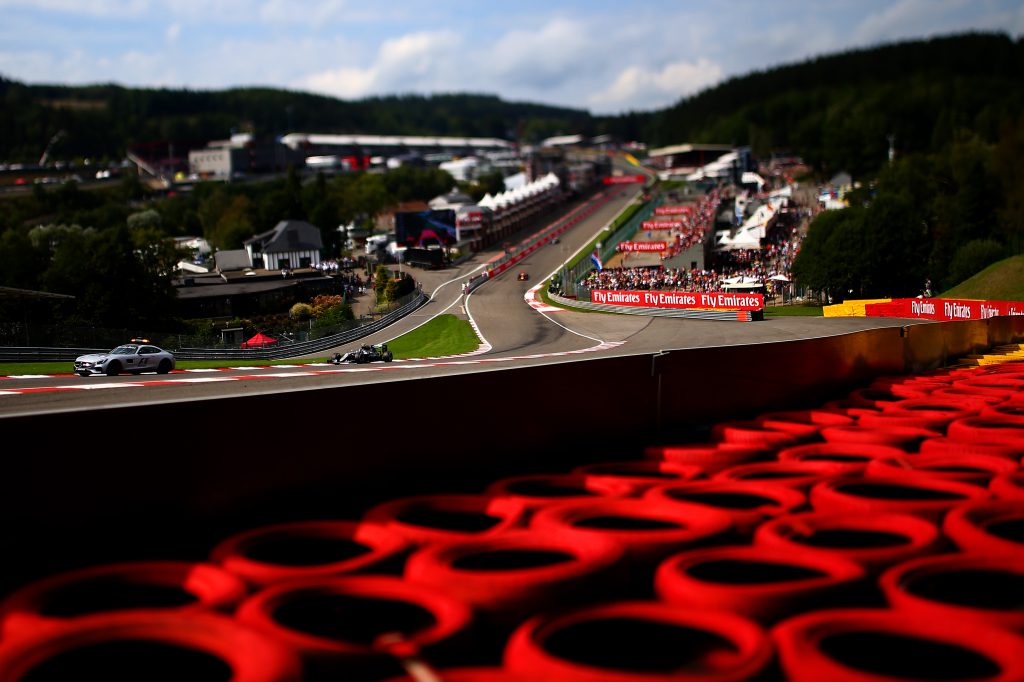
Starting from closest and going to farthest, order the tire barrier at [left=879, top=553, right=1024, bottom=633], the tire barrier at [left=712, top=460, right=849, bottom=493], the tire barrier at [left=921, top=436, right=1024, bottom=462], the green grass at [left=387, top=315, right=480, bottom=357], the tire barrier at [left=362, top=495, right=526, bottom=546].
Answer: the tire barrier at [left=879, top=553, right=1024, bottom=633]
the tire barrier at [left=362, top=495, right=526, bottom=546]
the tire barrier at [left=712, top=460, right=849, bottom=493]
the tire barrier at [left=921, top=436, right=1024, bottom=462]
the green grass at [left=387, top=315, right=480, bottom=357]

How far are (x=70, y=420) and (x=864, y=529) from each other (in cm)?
580

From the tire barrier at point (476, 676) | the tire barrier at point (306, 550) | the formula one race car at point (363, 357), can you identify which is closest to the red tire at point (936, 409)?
the tire barrier at point (306, 550)

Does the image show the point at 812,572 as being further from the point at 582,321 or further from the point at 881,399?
the point at 582,321

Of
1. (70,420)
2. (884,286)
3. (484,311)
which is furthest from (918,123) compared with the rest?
(70,420)

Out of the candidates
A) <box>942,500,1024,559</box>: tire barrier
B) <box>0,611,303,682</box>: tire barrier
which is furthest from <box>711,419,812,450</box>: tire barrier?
<box>0,611,303,682</box>: tire barrier

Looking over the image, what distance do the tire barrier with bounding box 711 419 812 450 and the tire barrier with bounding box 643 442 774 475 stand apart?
0.18m

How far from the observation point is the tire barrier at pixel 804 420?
1152 centimetres

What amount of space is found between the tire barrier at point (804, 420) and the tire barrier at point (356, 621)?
6.90 m

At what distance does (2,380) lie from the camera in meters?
23.0

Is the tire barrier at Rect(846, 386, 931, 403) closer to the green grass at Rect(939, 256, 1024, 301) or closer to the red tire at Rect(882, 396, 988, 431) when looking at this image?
the red tire at Rect(882, 396, 988, 431)

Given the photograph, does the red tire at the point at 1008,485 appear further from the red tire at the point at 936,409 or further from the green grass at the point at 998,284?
the green grass at the point at 998,284

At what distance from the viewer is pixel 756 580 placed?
637 centimetres

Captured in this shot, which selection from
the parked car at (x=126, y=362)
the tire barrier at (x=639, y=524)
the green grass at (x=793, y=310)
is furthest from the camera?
the green grass at (x=793, y=310)

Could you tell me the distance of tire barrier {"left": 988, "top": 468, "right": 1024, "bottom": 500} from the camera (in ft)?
26.5
